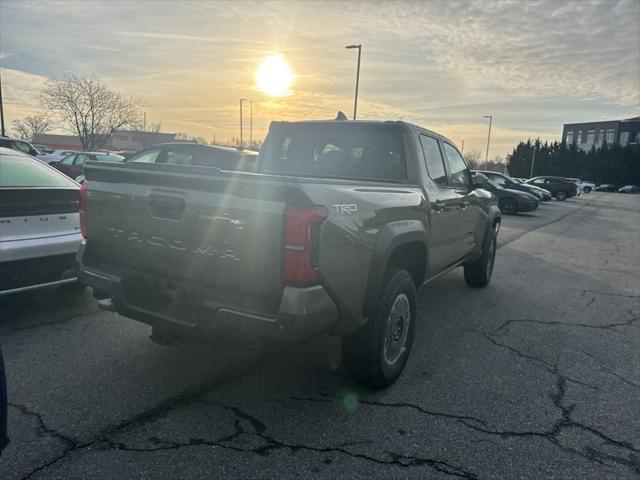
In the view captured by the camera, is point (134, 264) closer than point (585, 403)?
Yes

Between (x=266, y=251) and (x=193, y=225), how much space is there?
52cm

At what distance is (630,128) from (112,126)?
282 feet

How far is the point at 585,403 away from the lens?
346 centimetres

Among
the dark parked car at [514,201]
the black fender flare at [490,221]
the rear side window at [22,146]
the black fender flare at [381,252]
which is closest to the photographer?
the black fender flare at [381,252]

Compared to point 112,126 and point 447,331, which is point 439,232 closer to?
point 447,331

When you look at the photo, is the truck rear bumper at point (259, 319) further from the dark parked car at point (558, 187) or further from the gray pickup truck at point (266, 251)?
the dark parked car at point (558, 187)

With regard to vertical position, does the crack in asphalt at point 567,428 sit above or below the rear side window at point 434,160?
below

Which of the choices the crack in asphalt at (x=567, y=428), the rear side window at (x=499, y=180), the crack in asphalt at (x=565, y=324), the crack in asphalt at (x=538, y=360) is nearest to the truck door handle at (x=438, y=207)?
the crack in asphalt at (x=538, y=360)

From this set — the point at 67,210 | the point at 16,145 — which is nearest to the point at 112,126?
the point at 16,145

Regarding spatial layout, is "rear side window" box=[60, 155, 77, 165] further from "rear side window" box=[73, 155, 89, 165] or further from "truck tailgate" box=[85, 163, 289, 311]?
"truck tailgate" box=[85, 163, 289, 311]

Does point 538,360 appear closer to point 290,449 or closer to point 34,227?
point 290,449

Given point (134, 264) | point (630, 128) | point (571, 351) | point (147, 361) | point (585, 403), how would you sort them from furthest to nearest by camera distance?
point (630, 128) → point (571, 351) → point (147, 361) → point (585, 403) → point (134, 264)

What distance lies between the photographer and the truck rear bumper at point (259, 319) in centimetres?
258

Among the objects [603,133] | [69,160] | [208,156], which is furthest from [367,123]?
[603,133]
